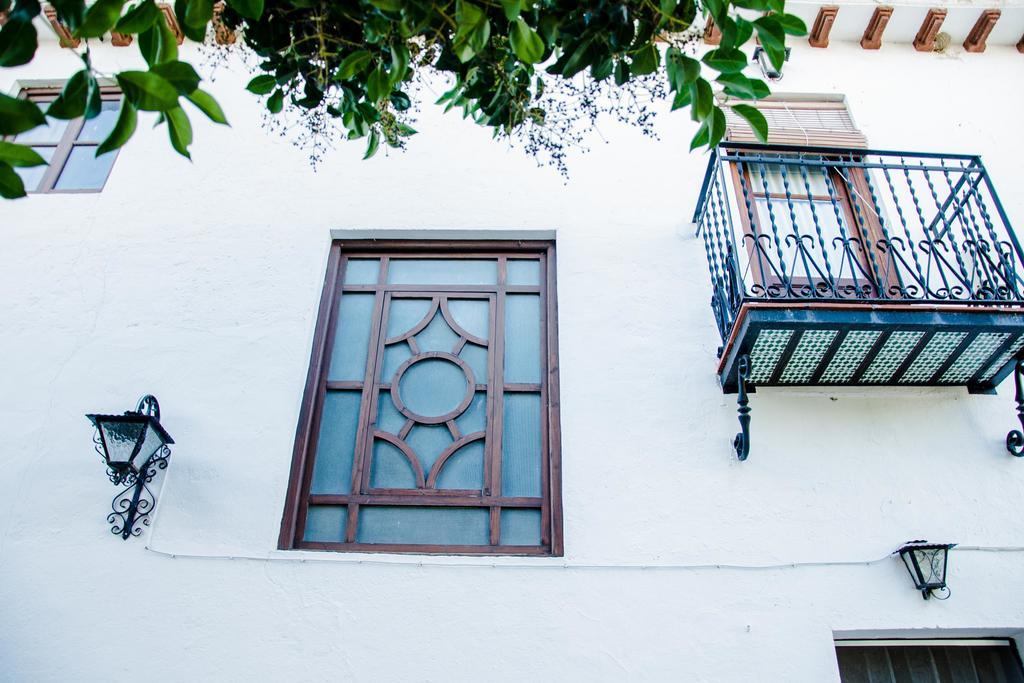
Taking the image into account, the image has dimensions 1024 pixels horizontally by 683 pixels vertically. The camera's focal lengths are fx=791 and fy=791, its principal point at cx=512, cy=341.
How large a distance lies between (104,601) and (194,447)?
776 millimetres

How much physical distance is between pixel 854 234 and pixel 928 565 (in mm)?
2275

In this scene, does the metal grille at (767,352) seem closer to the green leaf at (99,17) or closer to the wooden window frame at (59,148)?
the green leaf at (99,17)

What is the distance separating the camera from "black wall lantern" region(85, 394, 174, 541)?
11.7ft

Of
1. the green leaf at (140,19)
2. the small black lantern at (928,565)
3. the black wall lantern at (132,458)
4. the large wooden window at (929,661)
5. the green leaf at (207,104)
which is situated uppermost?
the green leaf at (140,19)

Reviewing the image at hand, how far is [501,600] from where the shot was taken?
3.40m

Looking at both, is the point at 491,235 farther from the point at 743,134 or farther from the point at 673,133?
the point at 743,134

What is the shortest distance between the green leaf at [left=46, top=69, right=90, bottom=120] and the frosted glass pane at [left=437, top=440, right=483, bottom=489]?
2308 mm

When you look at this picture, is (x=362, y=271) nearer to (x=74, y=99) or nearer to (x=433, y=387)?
(x=433, y=387)

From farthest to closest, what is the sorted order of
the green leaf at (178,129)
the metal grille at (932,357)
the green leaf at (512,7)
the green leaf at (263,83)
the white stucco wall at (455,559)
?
the metal grille at (932,357) → the white stucco wall at (455,559) → the green leaf at (263,83) → the green leaf at (512,7) → the green leaf at (178,129)

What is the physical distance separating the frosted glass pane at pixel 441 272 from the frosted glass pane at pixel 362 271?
87 millimetres

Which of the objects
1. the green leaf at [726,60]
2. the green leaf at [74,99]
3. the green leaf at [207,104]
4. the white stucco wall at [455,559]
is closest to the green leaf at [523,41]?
the green leaf at [726,60]

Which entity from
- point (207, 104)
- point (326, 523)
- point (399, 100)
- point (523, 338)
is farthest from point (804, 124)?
point (207, 104)

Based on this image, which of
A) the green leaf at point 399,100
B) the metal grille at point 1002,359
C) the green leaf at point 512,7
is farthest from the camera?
the metal grille at point 1002,359

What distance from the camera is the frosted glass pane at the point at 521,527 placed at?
3701 mm
